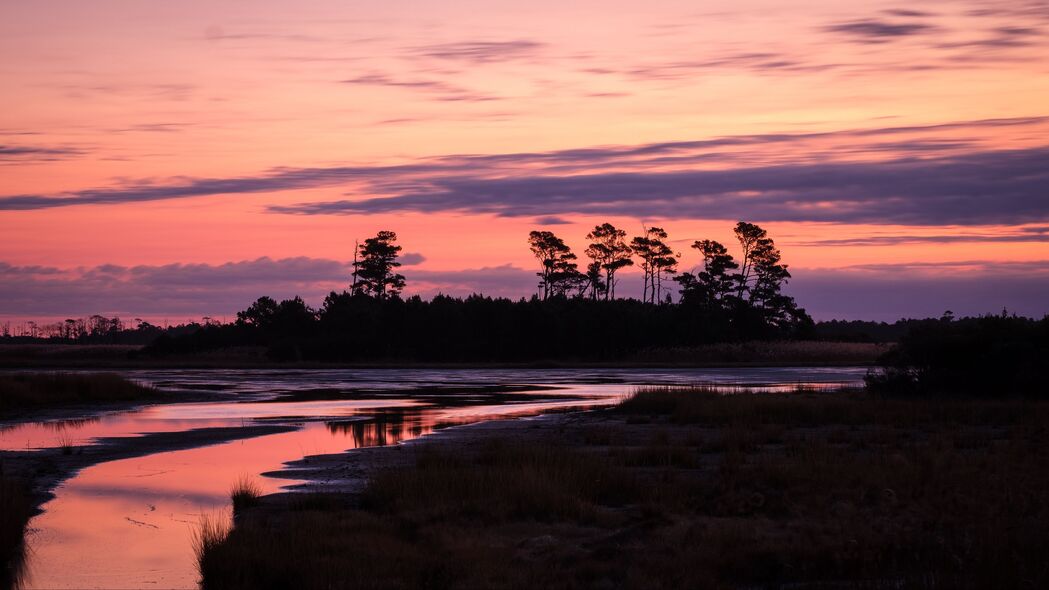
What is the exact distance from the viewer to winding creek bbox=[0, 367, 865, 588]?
13.2 meters

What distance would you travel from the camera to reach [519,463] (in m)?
17.5

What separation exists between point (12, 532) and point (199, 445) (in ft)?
38.9

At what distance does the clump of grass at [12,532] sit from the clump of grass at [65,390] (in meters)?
23.5

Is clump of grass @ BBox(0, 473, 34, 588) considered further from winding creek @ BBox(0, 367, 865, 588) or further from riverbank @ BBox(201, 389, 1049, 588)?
riverbank @ BBox(201, 389, 1049, 588)

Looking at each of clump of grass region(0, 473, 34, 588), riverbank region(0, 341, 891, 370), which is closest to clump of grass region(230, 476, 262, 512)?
clump of grass region(0, 473, 34, 588)

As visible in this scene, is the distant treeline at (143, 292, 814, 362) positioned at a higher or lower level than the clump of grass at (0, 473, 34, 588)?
higher

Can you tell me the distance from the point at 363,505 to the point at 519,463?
303 centimetres

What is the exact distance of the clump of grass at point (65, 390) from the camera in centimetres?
3694

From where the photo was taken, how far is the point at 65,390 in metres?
40.1

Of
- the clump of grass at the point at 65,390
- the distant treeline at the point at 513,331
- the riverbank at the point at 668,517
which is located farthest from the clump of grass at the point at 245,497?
the distant treeline at the point at 513,331

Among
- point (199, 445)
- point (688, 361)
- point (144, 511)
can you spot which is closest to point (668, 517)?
point (144, 511)

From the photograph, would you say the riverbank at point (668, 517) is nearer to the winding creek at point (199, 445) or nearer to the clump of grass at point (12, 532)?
the winding creek at point (199, 445)

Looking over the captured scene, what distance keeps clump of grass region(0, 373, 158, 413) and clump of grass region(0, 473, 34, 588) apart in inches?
924

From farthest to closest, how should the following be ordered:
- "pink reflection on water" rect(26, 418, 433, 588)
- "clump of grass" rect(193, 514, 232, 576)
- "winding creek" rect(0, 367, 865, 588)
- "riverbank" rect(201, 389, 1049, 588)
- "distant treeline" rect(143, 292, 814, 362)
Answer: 1. "distant treeline" rect(143, 292, 814, 362)
2. "winding creek" rect(0, 367, 865, 588)
3. "pink reflection on water" rect(26, 418, 433, 588)
4. "clump of grass" rect(193, 514, 232, 576)
5. "riverbank" rect(201, 389, 1049, 588)
